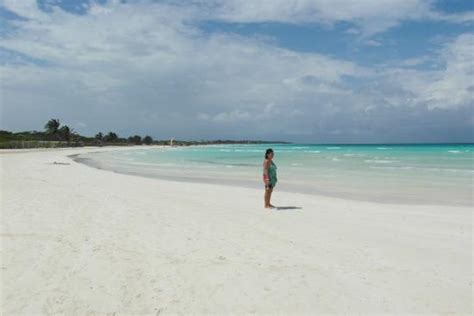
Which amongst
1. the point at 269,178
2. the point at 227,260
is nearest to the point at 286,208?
the point at 269,178

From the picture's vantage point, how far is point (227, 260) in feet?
19.9

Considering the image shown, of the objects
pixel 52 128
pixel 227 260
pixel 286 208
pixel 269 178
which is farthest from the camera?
pixel 52 128

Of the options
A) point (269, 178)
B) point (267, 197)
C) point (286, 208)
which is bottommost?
point (286, 208)

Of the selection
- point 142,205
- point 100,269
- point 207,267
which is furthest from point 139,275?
point 142,205

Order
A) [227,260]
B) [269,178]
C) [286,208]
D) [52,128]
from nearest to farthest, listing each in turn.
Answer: [227,260] < [286,208] < [269,178] < [52,128]

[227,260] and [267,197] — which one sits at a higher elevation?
[267,197]

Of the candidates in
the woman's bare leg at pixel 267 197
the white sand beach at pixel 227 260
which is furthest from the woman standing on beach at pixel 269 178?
the white sand beach at pixel 227 260

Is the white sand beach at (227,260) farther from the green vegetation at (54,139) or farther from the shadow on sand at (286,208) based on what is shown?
the green vegetation at (54,139)

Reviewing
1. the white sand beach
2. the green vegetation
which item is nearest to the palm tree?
the green vegetation

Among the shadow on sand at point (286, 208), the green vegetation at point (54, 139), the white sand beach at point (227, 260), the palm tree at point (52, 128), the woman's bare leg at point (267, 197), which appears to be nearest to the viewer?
the white sand beach at point (227, 260)

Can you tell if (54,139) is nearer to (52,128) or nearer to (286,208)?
(52,128)

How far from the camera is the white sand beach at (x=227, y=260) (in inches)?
182

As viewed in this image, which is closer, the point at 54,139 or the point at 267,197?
the point at 267,197

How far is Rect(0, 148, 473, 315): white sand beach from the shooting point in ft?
15.2
